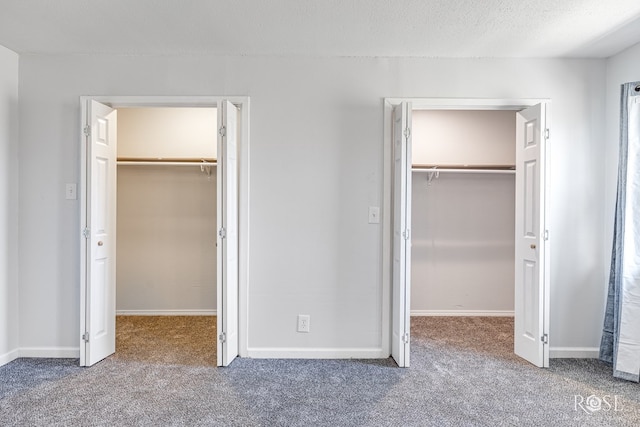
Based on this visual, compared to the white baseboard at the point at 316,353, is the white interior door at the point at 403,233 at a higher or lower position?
higher

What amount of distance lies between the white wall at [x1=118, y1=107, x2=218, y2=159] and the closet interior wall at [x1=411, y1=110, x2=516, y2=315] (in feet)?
7.28

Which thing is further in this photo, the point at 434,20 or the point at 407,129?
the point at 407,129

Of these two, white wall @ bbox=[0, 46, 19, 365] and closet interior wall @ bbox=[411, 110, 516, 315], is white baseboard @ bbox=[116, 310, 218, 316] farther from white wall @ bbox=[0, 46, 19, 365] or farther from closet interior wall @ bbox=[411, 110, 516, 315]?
closet interior wall @ bbox=[411, 110, 516, 315]

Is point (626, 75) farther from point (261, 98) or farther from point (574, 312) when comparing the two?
point (261, 98)

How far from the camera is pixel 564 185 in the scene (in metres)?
3.15

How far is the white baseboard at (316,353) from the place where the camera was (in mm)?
3125

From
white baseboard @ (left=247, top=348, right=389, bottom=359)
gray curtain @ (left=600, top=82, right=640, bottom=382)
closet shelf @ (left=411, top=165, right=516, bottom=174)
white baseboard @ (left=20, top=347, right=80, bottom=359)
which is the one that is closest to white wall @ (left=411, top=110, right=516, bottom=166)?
closet shelf @ (left=411, top=165, right=516, bottom=174)

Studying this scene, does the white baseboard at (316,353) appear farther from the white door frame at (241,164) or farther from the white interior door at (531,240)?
the white interior door at (531,240)

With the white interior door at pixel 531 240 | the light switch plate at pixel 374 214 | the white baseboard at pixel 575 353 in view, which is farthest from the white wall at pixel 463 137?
the white baseboard at pixel 575 353

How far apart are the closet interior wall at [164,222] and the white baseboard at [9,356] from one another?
1253 mm

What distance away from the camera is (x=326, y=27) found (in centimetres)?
264

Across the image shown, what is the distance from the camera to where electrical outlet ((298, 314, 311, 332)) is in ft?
10.3

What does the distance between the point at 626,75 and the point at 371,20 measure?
1982mm

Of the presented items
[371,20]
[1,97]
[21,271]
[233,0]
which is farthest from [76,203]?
[371,20]
